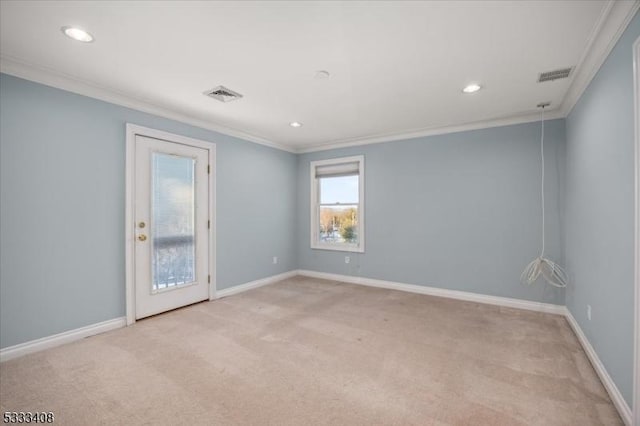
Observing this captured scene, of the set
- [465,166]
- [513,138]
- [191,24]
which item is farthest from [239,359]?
[513,138]

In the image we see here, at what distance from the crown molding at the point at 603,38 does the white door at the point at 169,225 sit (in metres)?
4.13

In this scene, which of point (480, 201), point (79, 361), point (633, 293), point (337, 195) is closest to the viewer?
point (633, 293)

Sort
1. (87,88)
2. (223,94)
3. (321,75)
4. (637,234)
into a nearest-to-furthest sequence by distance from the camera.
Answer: (637,234)
(321,75)
(87,88)
(223,94)

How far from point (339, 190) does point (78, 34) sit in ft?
13.1

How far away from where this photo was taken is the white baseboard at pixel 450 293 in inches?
143

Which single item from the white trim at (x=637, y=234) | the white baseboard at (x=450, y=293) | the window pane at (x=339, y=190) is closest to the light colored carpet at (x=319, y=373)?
the white baseboard at (x=450, y=293)

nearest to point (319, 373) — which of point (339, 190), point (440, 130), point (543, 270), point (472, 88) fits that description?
point (472, 88)

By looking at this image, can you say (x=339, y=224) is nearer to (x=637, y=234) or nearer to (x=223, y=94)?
(x=223, y=94)

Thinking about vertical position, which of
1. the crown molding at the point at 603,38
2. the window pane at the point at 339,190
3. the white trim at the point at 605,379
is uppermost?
the crown molding at the point at 603,38

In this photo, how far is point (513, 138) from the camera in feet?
12.6

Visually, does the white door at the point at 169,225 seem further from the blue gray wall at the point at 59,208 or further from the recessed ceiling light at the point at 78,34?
the recessed ceiling light at the point at 78,34

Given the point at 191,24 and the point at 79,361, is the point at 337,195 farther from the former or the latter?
the point at 79,361

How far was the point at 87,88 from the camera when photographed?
288 cm

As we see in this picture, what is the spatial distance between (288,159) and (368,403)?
4.45 metres
